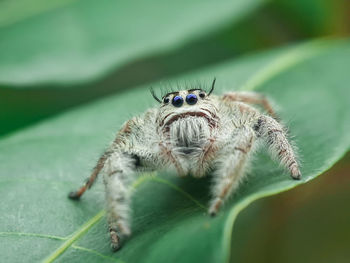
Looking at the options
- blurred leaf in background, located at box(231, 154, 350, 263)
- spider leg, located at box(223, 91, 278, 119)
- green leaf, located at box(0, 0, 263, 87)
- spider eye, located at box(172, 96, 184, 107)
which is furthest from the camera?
green leaf, located at box(0, 0, 263, 87)

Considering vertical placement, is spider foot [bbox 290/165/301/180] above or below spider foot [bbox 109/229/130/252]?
above

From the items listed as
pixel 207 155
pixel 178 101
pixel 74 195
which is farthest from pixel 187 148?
pixel 74 195

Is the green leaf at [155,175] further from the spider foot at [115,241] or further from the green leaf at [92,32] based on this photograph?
the green leaf at [92,32]

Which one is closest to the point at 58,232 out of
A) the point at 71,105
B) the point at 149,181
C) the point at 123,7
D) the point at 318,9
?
the point at 149,181

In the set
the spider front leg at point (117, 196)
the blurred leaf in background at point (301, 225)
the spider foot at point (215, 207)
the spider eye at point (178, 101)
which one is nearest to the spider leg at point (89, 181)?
the spider front leg at point (117, 196)

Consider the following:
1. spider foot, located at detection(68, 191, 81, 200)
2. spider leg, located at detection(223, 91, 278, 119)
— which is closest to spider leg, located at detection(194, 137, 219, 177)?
spider foot, located at detection(68, 191, 81, 200)

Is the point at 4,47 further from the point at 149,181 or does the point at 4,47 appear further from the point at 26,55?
the point at 149,181

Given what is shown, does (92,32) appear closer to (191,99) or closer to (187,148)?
(191,99)

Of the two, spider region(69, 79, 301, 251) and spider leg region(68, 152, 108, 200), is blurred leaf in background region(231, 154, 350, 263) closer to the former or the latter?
spider region(69, 79, 301, 251)
